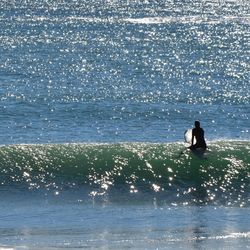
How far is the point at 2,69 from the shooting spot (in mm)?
62875

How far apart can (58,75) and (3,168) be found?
3141 centimetres

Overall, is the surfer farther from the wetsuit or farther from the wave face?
the wave face

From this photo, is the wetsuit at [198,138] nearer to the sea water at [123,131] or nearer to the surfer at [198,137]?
the surfer at [198,137]

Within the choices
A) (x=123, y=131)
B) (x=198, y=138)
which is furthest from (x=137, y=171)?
(x=123, y=131)

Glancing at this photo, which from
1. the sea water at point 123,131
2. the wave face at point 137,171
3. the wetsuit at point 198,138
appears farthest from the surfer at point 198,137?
the sea water at point 123,131

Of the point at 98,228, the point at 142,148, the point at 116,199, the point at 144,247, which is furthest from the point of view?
the point at 142,148

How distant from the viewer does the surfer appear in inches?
1199

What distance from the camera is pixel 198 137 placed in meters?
30.8

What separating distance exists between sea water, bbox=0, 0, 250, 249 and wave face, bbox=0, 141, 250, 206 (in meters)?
0.05

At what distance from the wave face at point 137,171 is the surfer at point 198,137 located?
0.84ft

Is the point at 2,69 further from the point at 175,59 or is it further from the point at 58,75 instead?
the point at 175,59

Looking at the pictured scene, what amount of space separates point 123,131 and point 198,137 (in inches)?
542

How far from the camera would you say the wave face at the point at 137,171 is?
28922mm

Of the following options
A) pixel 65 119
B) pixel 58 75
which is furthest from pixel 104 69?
pixel 65 119
